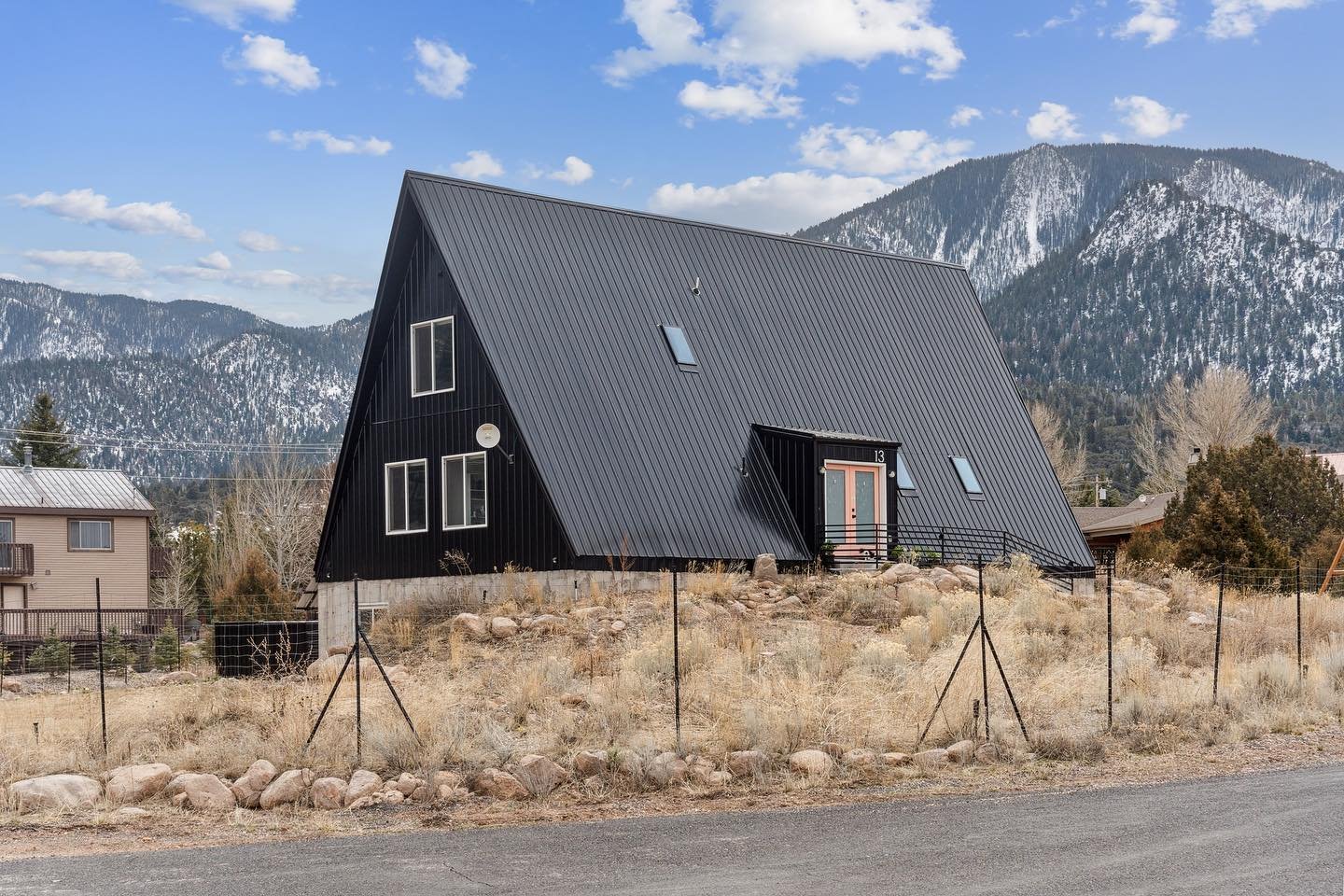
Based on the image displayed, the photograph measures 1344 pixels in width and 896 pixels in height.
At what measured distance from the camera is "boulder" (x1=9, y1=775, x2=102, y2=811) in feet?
51.5

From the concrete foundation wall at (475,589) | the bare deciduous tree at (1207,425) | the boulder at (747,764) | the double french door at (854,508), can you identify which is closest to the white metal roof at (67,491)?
the concrete foundation wall at (475,589)

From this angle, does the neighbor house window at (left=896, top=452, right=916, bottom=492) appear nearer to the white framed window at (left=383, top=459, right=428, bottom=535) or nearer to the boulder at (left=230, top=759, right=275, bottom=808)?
the white framed window at (left=383, top=459, right=428, bottom=535)

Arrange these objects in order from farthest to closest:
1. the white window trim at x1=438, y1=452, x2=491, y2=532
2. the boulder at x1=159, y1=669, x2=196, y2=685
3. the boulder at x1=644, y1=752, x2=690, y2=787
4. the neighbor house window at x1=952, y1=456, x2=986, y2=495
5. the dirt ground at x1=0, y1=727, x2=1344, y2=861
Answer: the neighbor house window at x1=952, y1=456, x2=986, y2=495 → the white window trim at x1=438, y1=452, x2=491, y2=532 → the boulder at x1=159, y1=669, x2=196, y2=685 → the boulder at x1=644, y1=752, x2=690, y2=787 → the dirt ground at x1=0, y1=727, x2=1344, y2=861

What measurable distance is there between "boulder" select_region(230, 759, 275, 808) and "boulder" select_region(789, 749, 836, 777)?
5689mm

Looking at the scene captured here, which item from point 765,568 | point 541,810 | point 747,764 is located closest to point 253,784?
point 541,810

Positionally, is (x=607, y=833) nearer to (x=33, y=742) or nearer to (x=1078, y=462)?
(x=33, y=742)

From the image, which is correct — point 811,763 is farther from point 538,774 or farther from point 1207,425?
point 1207,425

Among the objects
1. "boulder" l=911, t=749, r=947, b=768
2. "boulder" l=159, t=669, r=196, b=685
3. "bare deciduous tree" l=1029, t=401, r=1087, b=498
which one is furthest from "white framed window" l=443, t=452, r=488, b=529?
"bare deciduous tree" l=1029, t=401, r=1087, b=498

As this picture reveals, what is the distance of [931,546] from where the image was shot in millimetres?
33969

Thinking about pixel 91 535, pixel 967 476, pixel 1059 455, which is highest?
pixel 1059 455

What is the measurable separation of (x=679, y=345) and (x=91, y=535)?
38051 mm

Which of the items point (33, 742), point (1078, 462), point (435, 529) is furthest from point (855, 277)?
point (1078, 462)

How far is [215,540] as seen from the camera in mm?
71500

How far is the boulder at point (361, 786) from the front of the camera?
51.6ft
